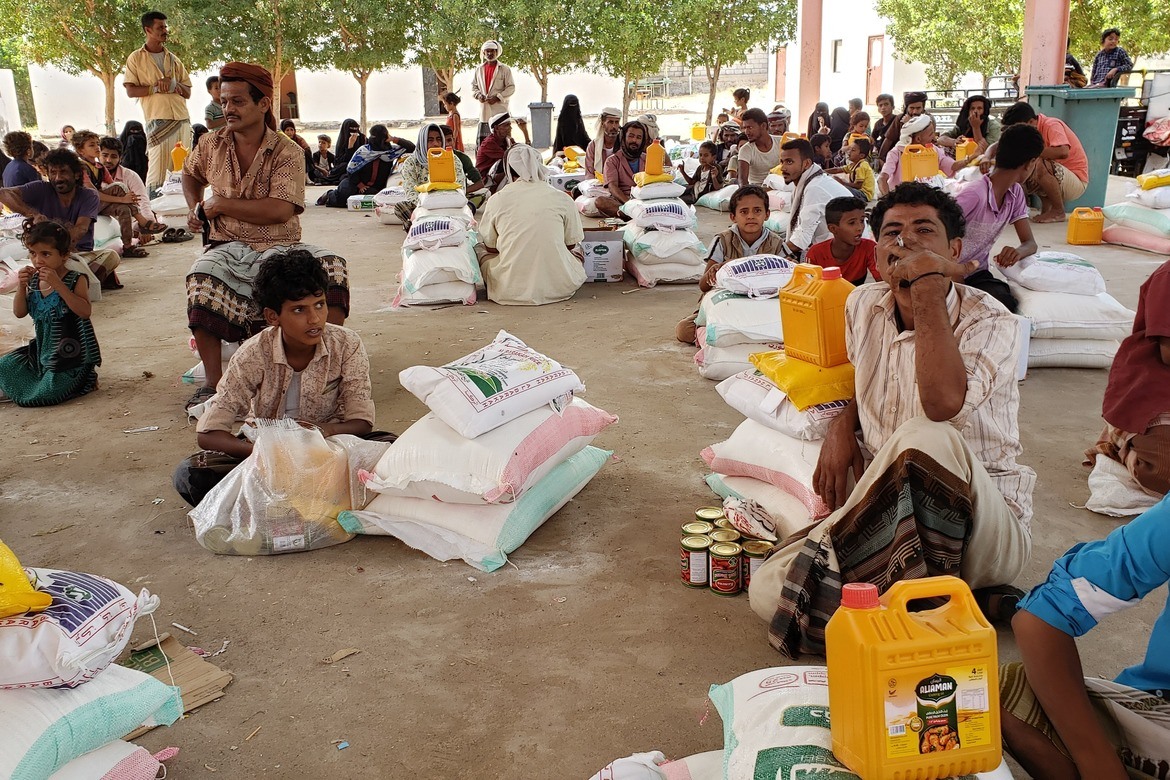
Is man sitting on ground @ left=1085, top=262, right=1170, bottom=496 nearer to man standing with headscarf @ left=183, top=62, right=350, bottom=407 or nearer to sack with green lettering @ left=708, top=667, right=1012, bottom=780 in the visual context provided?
sack with green lettering @ left=708, top=667, right=1012, bottom=780

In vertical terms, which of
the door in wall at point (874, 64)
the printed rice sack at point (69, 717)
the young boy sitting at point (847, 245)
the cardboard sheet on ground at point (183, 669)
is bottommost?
the cardboard sheet on ground at point (183, 669)

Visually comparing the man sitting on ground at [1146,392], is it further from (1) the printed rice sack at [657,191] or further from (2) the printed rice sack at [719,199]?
(2) the printed rice sack at [719,199]

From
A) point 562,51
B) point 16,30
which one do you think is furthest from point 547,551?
point 16,30

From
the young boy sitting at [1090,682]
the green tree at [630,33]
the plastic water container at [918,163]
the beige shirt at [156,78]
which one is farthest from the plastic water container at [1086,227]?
the green tree at [630,33]

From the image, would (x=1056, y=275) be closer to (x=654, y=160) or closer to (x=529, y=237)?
(x=529, y=237)

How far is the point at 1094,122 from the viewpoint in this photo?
10.1m

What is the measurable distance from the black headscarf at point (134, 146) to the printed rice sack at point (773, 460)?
10.9 meters

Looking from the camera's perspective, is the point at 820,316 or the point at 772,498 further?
the point at 772,498

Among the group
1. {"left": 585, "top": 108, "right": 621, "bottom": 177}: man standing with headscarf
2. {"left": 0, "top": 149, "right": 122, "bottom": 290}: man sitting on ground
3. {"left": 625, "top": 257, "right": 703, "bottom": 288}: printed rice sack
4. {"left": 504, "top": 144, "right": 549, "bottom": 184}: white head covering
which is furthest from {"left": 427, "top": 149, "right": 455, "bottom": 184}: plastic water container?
{"left": 585, "top": 108, "right": 621, "bottom": 177}: man standing with headscarf

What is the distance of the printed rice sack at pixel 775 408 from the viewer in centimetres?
301

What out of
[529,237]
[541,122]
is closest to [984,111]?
[529,237]

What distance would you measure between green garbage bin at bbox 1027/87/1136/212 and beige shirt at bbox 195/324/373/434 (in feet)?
29.3

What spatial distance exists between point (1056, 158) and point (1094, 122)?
276 centimetres

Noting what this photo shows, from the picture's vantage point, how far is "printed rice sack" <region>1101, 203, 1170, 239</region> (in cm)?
751
